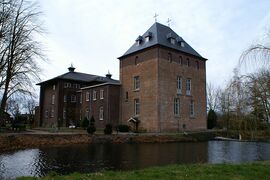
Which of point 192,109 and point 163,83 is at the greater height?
point 163,83

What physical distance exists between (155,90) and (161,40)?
22.4ft

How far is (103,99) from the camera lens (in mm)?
41375

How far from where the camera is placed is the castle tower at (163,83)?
36469 mm

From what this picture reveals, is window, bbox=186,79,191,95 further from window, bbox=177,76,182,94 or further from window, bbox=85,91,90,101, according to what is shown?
window, bbox=85,91,90,101

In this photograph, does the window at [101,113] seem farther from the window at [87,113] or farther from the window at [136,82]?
the window at [136,82]

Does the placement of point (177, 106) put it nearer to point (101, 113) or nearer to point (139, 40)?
point (139, 40)

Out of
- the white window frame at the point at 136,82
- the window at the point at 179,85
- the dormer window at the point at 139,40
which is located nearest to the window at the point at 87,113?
the white window frame at the point at 136,82

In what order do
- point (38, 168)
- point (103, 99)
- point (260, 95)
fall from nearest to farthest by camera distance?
point (260, 95), point (38, 168), point (103, 99)

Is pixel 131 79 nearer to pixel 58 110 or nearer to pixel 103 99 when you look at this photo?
pixel 103 99

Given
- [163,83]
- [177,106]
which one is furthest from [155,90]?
[177,106]

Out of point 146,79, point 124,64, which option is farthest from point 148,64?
point 124,64

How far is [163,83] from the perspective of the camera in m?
36.8

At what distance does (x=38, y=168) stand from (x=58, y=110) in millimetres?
35219

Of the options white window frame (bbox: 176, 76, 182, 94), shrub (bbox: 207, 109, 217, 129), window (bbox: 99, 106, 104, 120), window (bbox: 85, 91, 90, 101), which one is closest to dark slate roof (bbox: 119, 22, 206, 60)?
white window frame (bbox: 176, 76, 182, 94)
